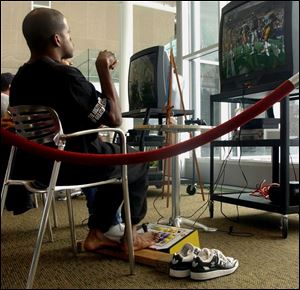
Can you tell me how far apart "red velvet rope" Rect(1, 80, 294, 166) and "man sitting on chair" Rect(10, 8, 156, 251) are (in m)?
0.37

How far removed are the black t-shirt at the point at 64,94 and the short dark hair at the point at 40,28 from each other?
0.10 m

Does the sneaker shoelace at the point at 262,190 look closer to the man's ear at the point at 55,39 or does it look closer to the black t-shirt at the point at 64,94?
the black t-shirt at the point at 64,94

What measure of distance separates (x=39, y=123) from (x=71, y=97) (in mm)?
183

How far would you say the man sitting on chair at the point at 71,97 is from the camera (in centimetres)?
136

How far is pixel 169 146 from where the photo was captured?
3.24 feet

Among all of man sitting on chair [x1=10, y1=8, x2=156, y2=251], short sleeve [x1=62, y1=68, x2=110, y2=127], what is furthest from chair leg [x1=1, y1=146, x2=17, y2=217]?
short sleeve [x1=62, y1=68, x2=110, y2=127]

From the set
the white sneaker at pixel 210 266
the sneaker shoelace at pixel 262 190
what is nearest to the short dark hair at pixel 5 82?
the sneaker shoelace at pixel 262 190

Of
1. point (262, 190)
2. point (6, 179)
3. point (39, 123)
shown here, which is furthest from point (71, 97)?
point (262, 190)

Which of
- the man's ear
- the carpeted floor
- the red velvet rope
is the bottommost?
the carpeted floor

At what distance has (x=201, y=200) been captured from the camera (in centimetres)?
306

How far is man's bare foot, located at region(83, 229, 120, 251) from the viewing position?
1.61 metres

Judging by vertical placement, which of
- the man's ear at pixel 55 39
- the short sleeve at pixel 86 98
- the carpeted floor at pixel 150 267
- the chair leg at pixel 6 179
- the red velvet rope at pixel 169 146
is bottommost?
the carpeted floor at pixel 150 267

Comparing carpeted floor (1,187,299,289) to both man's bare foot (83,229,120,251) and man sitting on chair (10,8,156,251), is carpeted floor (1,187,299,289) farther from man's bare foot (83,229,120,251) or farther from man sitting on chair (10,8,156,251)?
man sitting on chair (10,8,156,251)

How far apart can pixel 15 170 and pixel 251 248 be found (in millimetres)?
1087
